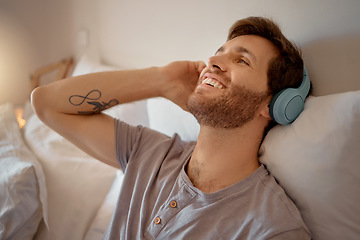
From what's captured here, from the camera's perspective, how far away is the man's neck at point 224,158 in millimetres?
985

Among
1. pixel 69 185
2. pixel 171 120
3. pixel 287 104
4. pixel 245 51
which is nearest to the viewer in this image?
pixel 287 104

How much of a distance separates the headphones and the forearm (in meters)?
0.49

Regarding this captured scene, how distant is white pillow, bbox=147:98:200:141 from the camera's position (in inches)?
52.3

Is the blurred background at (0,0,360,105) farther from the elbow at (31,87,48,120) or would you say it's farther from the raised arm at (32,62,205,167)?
the elbow at (31,87,48,120)

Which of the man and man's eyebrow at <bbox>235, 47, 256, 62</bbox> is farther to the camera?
man's eyebrow at <bbox>235, 47, 256, 62</bbox>

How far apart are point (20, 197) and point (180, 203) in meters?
0.66

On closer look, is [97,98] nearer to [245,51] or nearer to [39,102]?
[39,102]

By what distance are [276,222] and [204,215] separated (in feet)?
0.72

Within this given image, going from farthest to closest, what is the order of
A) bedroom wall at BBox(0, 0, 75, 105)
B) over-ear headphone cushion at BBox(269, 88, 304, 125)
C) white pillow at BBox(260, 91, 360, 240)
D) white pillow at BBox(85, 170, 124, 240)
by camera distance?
bedroom wall at BBox(0, 0, 75, 105), white pillow at BBox(85, 170, 124, 240), over-ear headphone cushion at BBox(269, 88, 304, 125), white pillow at BBox(260, 91, 360, 240)

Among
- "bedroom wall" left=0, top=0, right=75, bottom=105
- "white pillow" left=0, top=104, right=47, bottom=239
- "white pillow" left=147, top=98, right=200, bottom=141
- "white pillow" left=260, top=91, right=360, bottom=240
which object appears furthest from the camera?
"bedroom wall" left=0, top=0, right=75, bottom=105

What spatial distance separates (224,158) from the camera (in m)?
1.00

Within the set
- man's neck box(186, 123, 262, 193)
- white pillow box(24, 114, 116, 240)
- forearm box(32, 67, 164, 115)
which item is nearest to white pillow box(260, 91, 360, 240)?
man's neck box(186, 123, 262, 193)

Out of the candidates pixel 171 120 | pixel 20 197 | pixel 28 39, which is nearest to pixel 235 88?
pixel 171 120

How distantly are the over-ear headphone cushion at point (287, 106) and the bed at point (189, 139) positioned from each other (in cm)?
2
